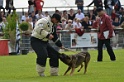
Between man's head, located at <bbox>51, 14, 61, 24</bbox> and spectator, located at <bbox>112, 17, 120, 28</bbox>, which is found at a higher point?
man's head, located at <bbox>51, 14, 61, 24</bbox>

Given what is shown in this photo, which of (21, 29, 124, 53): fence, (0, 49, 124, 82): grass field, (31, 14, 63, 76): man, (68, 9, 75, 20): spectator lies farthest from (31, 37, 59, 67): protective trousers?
(68, 9, 75, 20): spectator

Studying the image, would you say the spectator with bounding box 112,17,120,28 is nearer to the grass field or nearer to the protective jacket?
the grass field

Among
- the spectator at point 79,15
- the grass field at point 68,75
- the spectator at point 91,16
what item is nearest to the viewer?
the grass field at point 68,75

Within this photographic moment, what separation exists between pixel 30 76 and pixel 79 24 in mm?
17103

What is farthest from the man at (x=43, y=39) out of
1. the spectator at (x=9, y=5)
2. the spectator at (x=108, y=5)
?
the spectator at (x=108, y=5)

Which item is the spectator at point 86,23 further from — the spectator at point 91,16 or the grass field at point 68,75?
the grass field at point 68,75

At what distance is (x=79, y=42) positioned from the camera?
33.6 meters

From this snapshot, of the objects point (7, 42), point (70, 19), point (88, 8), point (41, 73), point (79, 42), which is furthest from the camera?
point (88, 8)

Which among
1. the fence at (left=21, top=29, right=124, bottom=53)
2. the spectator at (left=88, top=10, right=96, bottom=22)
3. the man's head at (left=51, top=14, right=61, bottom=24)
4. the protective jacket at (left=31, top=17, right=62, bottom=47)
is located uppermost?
the man's head at (left=51, top=14, right=61, bottom=24)

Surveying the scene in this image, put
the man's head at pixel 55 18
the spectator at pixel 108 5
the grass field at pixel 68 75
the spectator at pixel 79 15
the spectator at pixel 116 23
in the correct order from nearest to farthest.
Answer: the grass field at pixel 68 75 < the man's head at pixel 55 18 < the spectator at pixel 116 23 < the spectator at pixel 79 15 < the spectator at pixel 108 5

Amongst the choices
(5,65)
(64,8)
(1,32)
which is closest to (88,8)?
(64,8)

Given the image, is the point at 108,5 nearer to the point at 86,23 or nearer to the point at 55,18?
the point at 86,23

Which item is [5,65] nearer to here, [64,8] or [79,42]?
[79,42]

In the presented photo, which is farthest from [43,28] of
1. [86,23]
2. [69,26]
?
[86,23]
